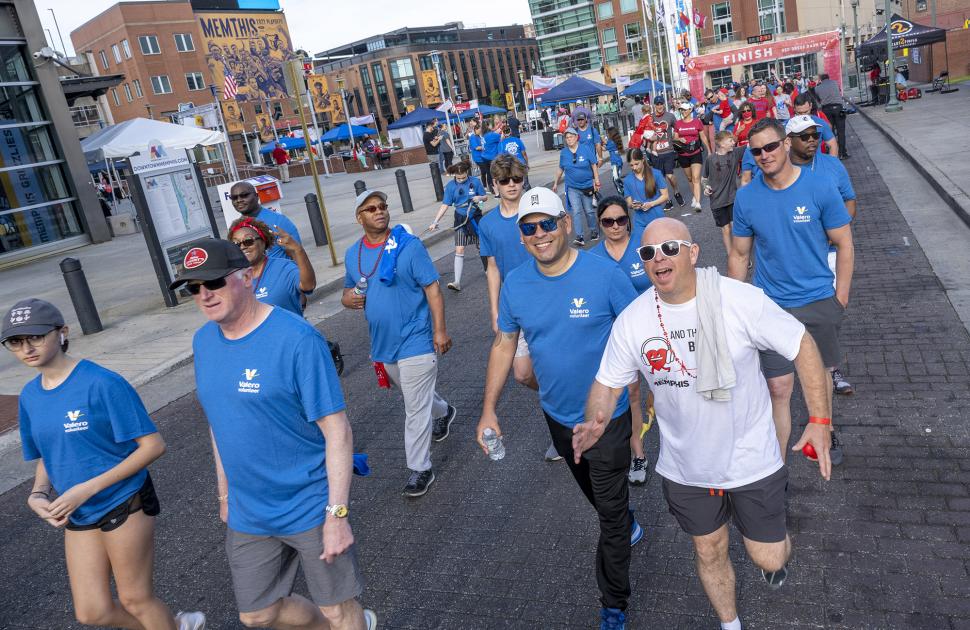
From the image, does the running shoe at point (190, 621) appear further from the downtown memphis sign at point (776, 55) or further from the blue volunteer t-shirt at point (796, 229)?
the downtown memphis sign at point (776, 55)

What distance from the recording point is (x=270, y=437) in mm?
3006

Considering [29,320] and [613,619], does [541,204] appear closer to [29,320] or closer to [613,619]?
[613,619]

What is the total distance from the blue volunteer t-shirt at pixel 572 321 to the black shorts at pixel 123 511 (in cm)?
197

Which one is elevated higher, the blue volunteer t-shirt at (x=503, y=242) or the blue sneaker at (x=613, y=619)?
the blue volunteer t-shirt at (x=503, y=242)

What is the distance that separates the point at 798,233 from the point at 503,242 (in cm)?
226

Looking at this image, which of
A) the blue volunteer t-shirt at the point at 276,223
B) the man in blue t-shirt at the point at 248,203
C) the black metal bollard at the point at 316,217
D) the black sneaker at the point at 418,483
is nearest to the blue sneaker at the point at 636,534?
the black sneaker at the point at 418,483

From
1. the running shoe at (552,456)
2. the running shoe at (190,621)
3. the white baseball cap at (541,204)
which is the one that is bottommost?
the running shoe at (552,456)

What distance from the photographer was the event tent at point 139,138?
2097 centimetres

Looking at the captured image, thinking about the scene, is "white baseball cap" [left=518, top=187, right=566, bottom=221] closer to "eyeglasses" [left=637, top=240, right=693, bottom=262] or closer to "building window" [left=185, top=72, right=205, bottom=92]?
"eyeglasses" [left=637, top=240, right=693, bottom=262]

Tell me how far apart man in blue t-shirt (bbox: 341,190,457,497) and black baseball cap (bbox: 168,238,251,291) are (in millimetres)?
2257

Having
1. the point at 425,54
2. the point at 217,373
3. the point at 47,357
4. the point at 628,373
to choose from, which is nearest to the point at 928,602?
the point at 628,373

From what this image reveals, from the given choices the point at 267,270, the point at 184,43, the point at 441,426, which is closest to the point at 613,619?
the point at 441,426

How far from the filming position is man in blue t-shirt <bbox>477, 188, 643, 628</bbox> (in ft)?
11.6

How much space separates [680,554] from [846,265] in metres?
2.15
